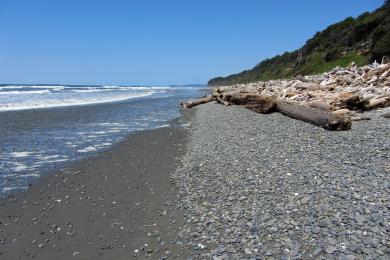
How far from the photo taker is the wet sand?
5.16 meters

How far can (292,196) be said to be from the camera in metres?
5.88

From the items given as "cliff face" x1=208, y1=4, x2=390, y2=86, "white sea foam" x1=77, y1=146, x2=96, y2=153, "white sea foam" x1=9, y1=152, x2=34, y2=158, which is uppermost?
"cliff face" x1=208, y1=4, x2=390, y2=86

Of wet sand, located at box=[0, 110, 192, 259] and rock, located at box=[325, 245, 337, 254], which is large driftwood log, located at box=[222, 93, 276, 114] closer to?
wet sand, located at box=[0, 110, 192, 259]

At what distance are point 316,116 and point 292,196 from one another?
231 inches

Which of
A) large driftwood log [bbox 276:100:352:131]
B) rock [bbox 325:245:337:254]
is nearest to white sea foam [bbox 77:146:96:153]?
large driftwood log [bbox 276:100:352:131]

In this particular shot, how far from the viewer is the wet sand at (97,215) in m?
5.16

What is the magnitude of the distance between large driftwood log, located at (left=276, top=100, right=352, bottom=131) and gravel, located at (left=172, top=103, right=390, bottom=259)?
320 mm

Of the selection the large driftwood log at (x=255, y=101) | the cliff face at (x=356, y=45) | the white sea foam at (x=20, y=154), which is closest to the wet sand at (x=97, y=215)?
the white sea foam at (x=20, y=154)

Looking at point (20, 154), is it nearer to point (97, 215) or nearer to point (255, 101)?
point (97, 215)

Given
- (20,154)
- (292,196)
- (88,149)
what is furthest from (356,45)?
(292,196)

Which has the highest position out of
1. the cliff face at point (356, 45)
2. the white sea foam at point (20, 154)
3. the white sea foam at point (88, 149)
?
the cliff face at point (356, 45)

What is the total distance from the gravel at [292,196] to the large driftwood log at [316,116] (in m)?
0.32

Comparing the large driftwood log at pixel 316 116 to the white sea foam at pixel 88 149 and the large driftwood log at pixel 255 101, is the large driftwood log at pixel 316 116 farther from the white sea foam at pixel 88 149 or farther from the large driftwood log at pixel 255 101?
the white sea foam at pixel 88 149

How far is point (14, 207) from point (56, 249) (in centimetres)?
211
